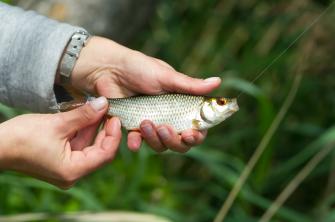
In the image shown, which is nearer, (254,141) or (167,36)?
(254,141)

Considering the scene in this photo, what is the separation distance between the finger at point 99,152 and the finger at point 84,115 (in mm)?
58

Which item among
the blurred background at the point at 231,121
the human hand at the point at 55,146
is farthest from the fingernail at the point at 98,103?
the blurred background at the point at 231,121

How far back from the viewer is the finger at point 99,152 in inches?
93.7

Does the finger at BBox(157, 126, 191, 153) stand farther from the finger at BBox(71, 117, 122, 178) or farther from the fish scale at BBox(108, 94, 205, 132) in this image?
the finger at BBox(71, 117, 122, 178)

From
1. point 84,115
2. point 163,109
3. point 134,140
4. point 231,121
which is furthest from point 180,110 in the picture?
point 231,121

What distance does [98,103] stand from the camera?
2.41 meters

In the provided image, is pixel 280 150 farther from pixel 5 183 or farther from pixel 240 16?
pixel 5 183

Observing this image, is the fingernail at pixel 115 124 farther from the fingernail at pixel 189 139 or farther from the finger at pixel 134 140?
the fingernail at pixel 189 139

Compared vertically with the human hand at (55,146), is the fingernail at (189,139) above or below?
above

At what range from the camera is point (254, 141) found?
392cm

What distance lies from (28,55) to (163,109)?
0.48 metres

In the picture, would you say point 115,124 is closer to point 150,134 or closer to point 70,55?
point 150,134

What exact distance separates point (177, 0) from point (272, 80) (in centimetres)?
76

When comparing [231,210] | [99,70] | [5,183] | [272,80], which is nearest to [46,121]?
[99,70]
